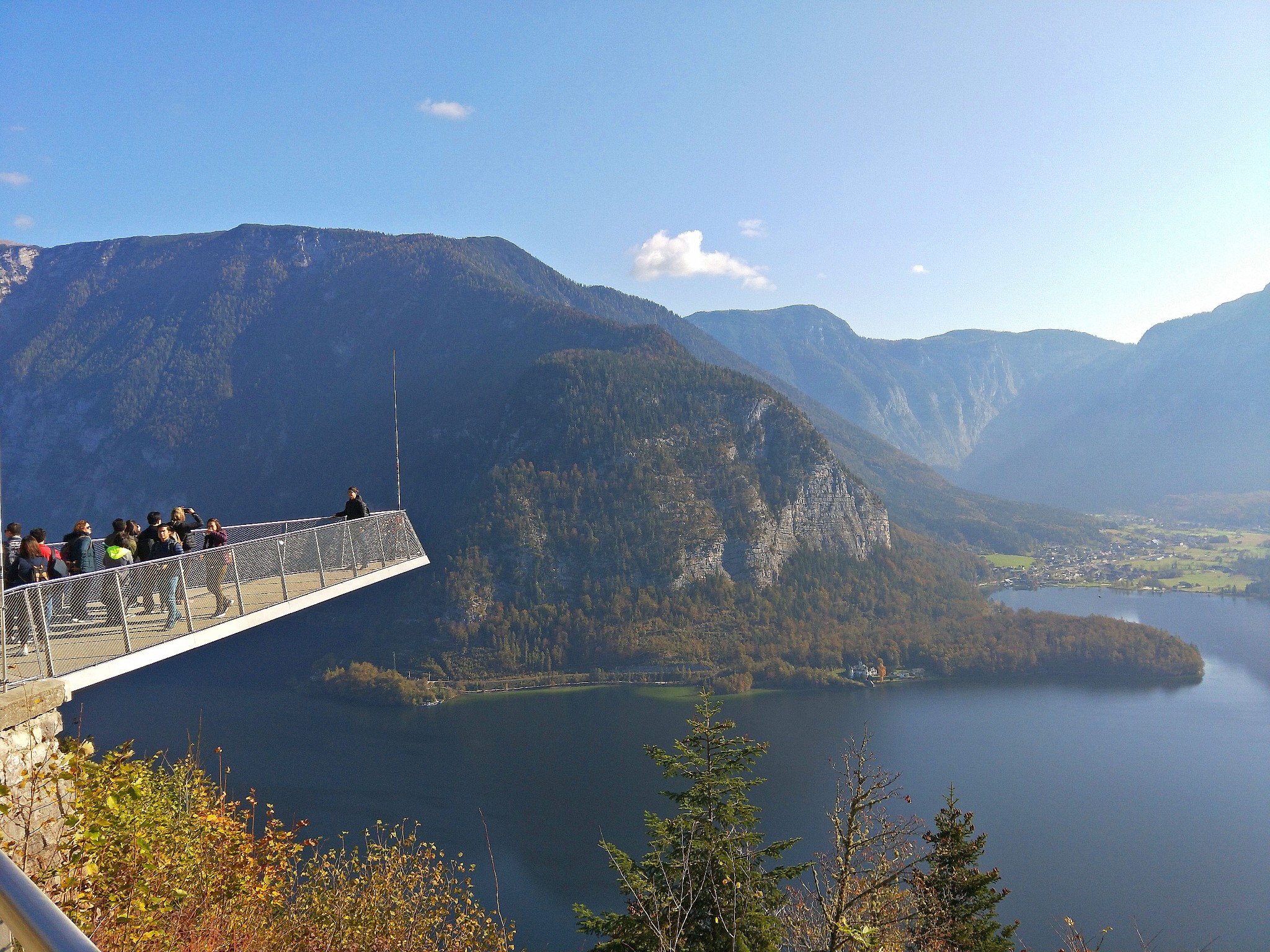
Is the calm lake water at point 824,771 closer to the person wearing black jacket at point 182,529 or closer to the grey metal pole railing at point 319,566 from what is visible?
the grey metal pole railing at point 319,566

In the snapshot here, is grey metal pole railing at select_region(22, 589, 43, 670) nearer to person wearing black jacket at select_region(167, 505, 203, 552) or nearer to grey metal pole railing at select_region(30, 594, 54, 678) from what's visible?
grey metal pole railing at select_region(30, 594, 54, 678)

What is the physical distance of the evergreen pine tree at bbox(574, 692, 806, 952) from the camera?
10266mm

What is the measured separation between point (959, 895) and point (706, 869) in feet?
30.1

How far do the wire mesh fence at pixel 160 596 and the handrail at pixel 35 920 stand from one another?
227 inches

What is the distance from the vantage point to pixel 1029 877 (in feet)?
175

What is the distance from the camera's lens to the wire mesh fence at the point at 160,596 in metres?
7.40

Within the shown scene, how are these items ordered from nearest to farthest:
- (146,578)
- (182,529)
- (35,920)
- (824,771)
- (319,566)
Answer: (35,920)
(146,578)
(182,529)
(319,566)
(824,771)

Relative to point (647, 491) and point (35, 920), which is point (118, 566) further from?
point (647, 491)

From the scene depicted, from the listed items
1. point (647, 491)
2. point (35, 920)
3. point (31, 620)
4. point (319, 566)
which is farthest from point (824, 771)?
point (35, 920)

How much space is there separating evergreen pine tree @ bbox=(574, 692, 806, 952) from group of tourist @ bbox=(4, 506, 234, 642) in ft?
19.9

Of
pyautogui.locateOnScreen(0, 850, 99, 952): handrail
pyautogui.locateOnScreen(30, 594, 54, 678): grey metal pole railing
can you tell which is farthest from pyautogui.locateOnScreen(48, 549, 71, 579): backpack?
pyautogui.locateOnScreen(0, 850, 99, 952): handrail

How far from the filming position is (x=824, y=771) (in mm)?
69562

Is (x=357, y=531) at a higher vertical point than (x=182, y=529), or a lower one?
lower

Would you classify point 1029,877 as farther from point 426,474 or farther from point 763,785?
point 426,474
